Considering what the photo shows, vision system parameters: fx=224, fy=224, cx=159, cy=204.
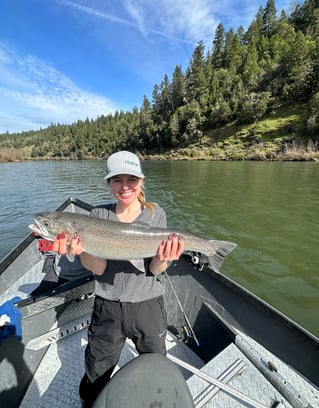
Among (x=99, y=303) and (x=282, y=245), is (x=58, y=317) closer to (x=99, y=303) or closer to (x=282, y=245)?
A: (x=99, y=303)

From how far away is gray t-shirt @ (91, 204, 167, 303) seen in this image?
6.77 feet

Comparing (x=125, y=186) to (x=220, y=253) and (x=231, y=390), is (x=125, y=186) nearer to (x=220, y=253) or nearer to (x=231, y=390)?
(x=220, y=253)

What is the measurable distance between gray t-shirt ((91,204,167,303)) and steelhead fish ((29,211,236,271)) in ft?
0.37

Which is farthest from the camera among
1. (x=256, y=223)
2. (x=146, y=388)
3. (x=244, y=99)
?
A: (x=244, y=99)

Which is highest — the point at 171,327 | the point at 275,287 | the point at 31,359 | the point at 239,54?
the point at 239,54

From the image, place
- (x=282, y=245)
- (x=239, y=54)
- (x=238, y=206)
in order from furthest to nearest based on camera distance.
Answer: (x=239, y=54)
(x=238, y=206)
(x=282, y=245)

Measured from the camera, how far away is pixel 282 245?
312 inches

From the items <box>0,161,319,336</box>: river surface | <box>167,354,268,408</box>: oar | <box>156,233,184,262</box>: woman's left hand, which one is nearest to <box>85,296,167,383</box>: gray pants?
<box>156,233,184,262</box>: woman's left hand

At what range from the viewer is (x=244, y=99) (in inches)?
2153

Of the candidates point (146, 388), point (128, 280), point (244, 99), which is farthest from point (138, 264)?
point (244, 99)

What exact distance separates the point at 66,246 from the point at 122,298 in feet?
2.62

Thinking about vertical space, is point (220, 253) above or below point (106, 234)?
below

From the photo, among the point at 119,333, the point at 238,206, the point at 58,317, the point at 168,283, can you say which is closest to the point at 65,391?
the point at 58,317

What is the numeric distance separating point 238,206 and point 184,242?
1130 centimetres
